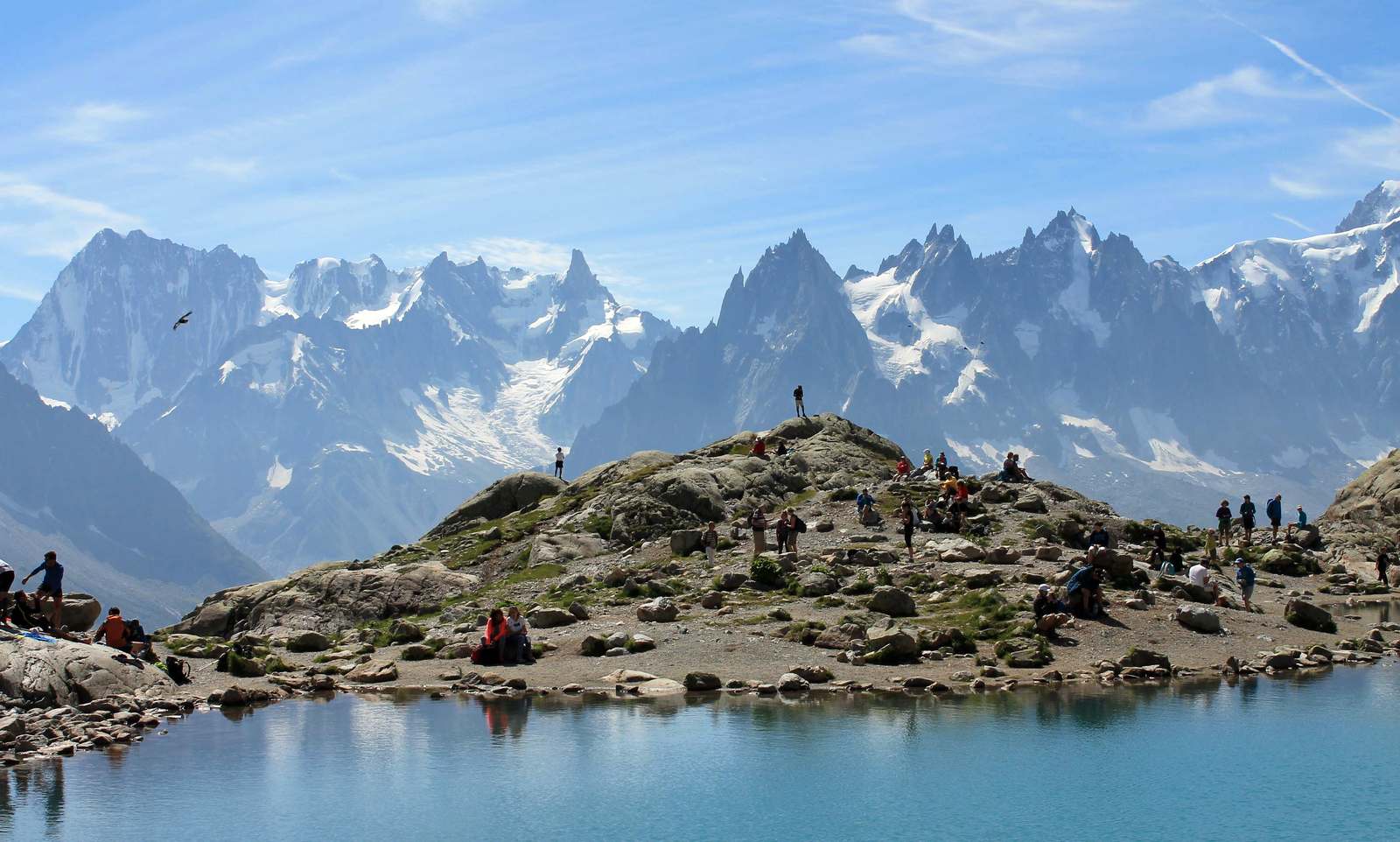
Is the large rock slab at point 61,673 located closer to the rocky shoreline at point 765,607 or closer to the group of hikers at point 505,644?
the rocky shoreline at point 765,607

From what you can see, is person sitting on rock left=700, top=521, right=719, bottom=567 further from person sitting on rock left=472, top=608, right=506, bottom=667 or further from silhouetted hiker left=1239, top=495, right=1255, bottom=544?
silhouetted hiker left=1239, top=495, right=1255, bottom=544

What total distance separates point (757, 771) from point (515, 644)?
654 inches

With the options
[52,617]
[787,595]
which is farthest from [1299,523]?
[52,617]

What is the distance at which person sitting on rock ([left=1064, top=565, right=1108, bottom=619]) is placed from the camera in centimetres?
5662

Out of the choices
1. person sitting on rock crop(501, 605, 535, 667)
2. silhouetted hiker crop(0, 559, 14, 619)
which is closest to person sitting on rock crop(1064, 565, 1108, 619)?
person sitting on rock crop(501, 605, 535, 667)

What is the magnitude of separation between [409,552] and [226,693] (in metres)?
38.6

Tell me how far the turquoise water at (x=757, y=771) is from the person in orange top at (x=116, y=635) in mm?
6029

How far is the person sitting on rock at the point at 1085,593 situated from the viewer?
56625 mm

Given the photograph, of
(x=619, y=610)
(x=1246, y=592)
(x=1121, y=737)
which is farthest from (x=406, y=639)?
(x=1246, y=592)

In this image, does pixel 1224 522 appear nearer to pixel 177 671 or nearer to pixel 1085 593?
pixel 1085 593

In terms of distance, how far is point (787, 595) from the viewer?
2475 inches

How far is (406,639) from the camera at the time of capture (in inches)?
2404

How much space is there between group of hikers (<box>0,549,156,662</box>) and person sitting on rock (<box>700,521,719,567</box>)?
28.0 m

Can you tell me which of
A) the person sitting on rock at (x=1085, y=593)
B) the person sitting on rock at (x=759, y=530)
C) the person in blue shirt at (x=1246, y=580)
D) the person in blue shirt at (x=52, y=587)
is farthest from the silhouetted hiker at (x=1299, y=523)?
the person in blue shirt at (x=52, y=587)
